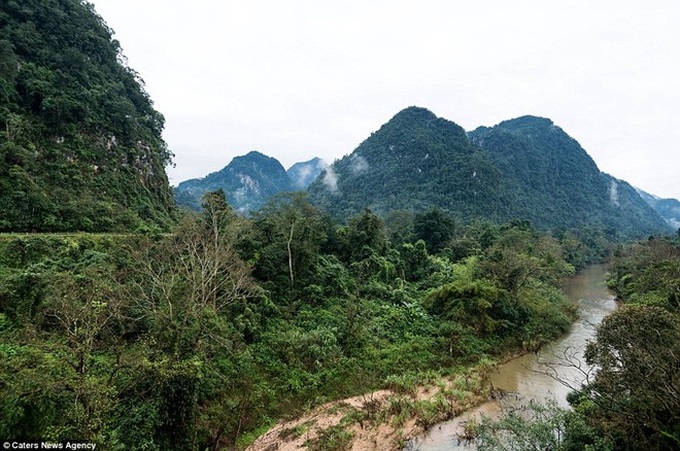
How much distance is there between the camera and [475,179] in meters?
97.6

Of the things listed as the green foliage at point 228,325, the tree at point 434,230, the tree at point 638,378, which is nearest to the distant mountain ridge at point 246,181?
the tree at point 434,230

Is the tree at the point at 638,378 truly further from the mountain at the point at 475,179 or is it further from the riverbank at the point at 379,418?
the mountain at the point at 475,179

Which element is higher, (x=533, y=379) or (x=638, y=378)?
(x=638, y=378)

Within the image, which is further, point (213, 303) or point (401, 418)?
point (213, 303)

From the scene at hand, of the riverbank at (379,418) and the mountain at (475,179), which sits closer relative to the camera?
the riverbank at (379,418)

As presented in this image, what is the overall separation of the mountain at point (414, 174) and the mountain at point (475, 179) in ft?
0.96


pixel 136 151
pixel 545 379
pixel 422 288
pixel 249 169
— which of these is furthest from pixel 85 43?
pixel 249 169

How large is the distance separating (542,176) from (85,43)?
143m

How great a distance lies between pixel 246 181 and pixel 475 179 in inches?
4564

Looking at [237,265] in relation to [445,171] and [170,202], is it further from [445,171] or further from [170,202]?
[445,171]

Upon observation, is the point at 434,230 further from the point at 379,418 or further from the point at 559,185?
the point at 559,185

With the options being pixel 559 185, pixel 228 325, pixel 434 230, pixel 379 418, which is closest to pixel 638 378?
pixel 379 418

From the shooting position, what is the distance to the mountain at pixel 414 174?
94438mm

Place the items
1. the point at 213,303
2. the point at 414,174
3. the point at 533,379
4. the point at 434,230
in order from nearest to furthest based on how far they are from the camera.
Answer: the point at 213,303, the point at 533,379, the point at 434,230, the point at 414,174
